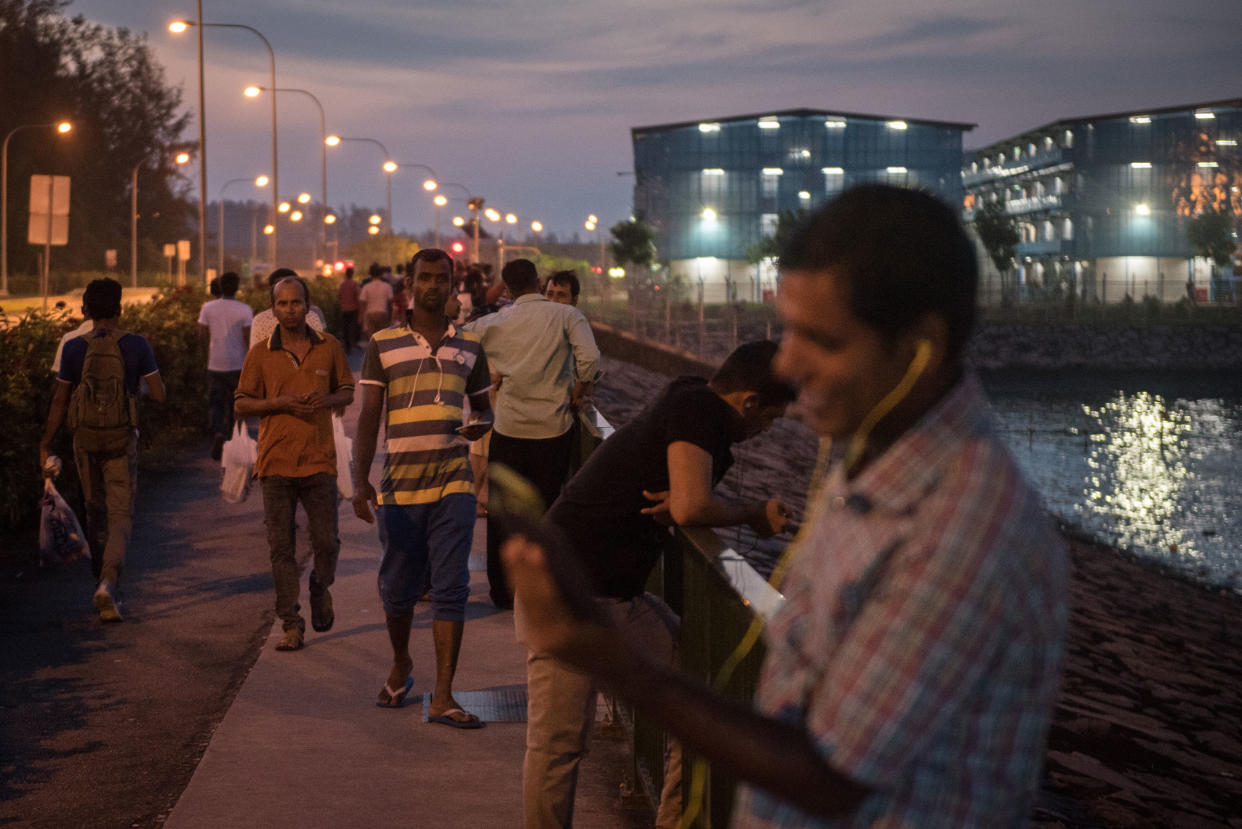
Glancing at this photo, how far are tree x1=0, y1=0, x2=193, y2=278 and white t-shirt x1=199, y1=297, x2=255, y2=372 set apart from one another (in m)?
67.4

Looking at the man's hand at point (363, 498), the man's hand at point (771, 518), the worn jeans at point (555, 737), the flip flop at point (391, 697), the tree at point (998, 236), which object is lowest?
the flip flop at point (391, 697)

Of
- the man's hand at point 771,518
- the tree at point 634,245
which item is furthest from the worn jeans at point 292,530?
the tree at point 634,245

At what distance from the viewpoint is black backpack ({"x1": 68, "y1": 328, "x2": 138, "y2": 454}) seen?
826 centimetres

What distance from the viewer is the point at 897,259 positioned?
1568mm

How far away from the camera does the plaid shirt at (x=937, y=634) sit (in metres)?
1.43

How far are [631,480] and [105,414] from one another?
5.21 meters

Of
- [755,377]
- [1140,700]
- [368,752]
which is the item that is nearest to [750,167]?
[1140,700]

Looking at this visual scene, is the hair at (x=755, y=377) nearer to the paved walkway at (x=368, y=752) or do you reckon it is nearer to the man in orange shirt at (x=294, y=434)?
the paved walkway at (x=368, y=752)

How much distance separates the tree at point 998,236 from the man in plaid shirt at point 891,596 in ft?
235

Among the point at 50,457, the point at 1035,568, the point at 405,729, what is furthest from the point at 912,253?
the point at 50,457

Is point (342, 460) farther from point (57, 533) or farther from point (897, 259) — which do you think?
point (897, 259)

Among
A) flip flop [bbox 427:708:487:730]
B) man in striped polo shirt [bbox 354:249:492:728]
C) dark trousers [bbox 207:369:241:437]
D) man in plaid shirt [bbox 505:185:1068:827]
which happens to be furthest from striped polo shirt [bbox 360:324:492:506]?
dark trousers [bbox 207:369:241:437]

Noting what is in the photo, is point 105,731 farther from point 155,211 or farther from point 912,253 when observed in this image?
point 155,211

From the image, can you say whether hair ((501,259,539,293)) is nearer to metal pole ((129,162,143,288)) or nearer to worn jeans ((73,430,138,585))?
worn jeans ((73,430,138,585))
